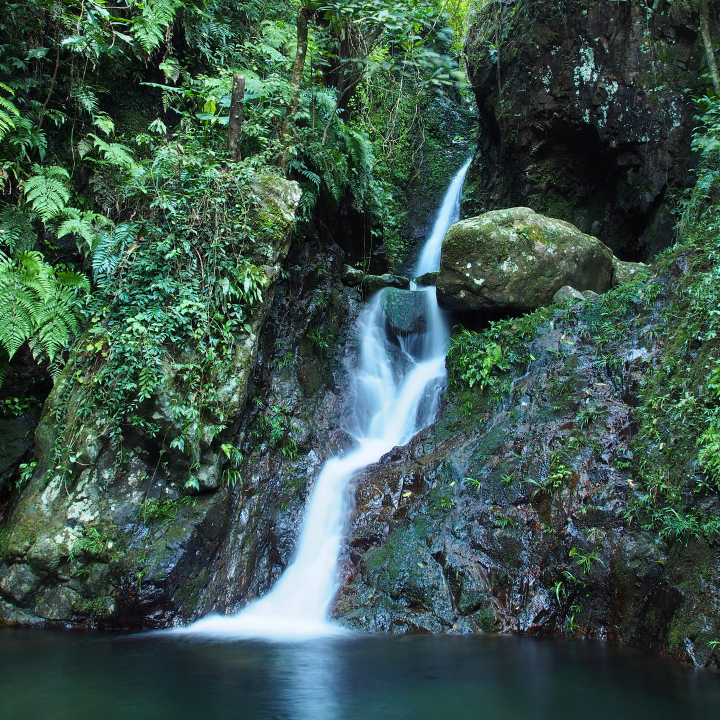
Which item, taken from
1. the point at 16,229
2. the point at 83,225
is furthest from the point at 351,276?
the point at 16,229

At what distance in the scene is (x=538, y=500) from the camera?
579cm

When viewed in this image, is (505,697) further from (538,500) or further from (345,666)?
(538,500)

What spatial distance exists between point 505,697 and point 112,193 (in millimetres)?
7485

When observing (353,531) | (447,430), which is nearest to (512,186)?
(447,430)

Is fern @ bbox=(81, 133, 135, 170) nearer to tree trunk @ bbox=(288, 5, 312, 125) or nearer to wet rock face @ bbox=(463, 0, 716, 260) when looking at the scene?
tree trunk @ bbox=(288, 5, 312, 125)

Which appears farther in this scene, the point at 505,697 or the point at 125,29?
the point at 125,29

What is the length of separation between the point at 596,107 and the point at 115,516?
11221 mm

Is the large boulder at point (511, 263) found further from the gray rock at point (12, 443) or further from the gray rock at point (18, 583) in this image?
the gray rock at point (18, 583)

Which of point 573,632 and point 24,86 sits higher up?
point 24,86

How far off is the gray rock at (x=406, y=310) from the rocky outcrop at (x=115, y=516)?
4.07 meters

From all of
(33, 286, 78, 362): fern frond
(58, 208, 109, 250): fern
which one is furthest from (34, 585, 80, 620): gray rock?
(58, 208, 109, 250): fern

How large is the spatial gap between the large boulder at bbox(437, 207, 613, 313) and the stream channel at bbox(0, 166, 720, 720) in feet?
15.5

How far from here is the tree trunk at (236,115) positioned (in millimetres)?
7527

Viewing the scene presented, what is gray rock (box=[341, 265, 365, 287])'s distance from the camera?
1005 centimetres
